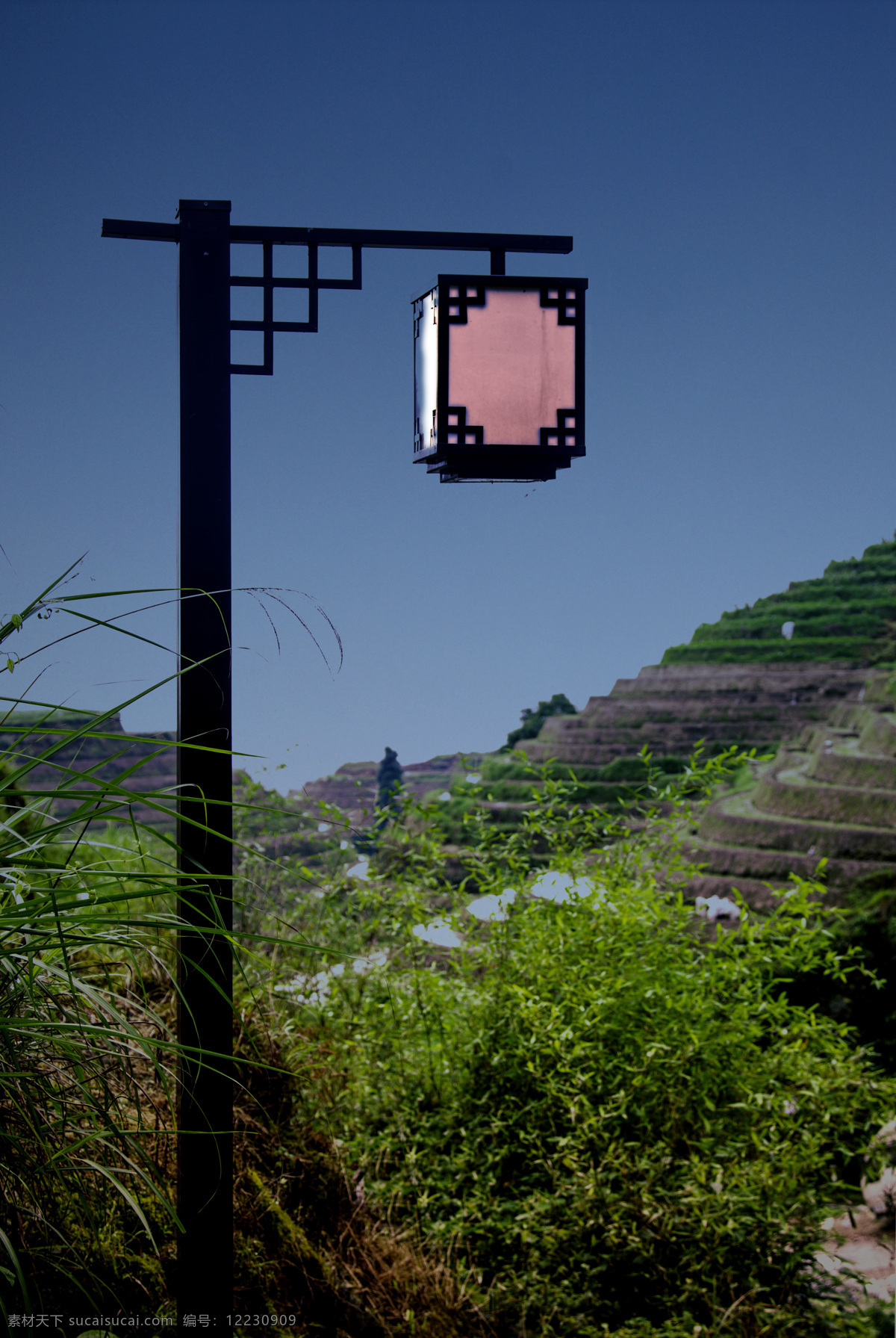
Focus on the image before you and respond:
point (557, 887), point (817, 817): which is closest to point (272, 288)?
point (557, 887)

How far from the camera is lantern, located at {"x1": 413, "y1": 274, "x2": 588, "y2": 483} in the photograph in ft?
5.57

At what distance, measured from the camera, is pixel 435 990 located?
2527mm

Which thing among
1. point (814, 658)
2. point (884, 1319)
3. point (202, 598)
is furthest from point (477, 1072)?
point (814, 658)

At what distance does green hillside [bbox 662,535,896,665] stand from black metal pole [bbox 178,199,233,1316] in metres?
9.80

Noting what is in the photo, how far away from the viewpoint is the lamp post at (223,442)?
148 centimetres

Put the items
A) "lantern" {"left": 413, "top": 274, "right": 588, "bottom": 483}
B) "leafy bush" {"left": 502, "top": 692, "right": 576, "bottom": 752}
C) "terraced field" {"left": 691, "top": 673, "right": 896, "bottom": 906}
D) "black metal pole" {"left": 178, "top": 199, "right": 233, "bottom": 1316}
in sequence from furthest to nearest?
1. "leafy bush" {"left": 502, "top": 692, "right": 576, "bottom": 752}
2. "terraced field" {"left": 691, "top": 673, "right": 896, "bottom": 906}
3. "lantern" {"left": 413, "top": 274, "right": 588, "bottom": 483}
4. "black metal pole" {"left": 178, "top": 199, "right": 233, "bottom": 1316}

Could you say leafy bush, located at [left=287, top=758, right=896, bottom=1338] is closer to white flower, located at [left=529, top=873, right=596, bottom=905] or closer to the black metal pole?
white flower, located at [left=529, top=873, right=596, bottom=905]

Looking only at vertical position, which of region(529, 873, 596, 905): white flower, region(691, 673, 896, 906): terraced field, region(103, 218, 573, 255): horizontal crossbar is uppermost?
region(103, 218, 573, 255): horizontal crossbar

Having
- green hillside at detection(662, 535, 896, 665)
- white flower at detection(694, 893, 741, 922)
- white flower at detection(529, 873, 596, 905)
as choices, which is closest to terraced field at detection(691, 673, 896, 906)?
white flower at detection(694, 893, 741, 922)

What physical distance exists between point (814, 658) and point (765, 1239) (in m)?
9.56

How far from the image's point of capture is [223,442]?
61.8 inches

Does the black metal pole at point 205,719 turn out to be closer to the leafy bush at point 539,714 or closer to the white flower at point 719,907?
the white flower at point 719,907

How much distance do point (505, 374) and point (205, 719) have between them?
79cm

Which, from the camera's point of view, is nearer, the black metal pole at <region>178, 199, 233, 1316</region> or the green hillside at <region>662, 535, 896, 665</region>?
the black metal pole at <region>178, 199, 233, 1316</region>
